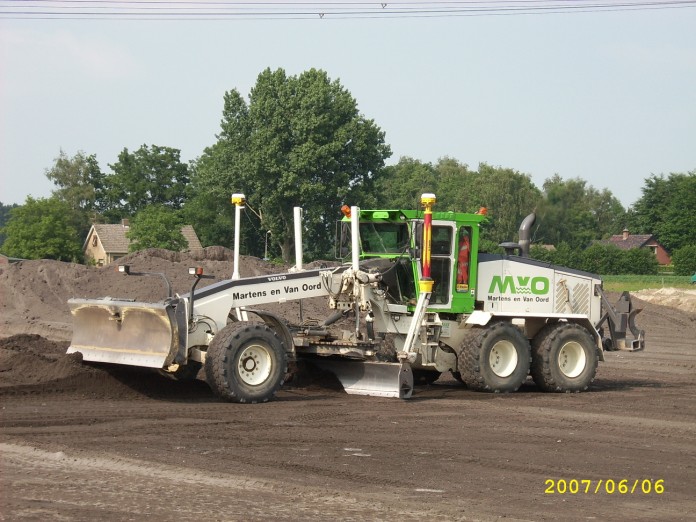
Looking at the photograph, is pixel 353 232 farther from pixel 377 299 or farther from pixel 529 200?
pixel 529 200

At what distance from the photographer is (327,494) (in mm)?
8773

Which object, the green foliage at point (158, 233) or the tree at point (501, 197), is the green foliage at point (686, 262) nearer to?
the tree at point (501, 197)

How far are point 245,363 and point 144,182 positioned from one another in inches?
3207

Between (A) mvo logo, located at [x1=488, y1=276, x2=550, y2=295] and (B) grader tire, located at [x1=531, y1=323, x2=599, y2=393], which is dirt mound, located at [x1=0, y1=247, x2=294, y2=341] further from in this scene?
(B) grader tire, located at [x1=531, y1=323, x2=599, y2=393]

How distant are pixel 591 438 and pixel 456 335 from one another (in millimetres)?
4303

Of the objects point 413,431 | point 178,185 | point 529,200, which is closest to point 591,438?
point 413,431

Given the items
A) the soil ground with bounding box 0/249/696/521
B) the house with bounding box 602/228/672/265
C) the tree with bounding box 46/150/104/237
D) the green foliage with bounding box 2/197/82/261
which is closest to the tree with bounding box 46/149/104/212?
the tree with bounding box 46/150/104/237

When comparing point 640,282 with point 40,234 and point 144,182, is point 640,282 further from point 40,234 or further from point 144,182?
point 144,182

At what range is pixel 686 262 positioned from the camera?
68.7 meters

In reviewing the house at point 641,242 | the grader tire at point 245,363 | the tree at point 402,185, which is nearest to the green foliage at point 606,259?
the tree at point 402,185

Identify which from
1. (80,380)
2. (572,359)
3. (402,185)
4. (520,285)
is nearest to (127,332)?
(80,380)

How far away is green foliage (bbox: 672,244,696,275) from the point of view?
6831cm

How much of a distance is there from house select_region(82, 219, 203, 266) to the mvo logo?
61.1 metres
